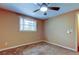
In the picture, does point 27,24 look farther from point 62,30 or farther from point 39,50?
point 62,30

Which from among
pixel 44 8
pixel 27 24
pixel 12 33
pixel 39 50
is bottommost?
pixel 39 50

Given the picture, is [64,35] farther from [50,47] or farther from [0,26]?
[0,26]

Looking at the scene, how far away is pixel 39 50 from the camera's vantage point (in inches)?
53.9

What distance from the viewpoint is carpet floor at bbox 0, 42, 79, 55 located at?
132 centimetres

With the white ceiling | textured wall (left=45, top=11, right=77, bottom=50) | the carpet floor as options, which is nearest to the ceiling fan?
the white ceiling

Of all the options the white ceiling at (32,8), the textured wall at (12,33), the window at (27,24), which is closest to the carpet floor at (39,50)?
the textured wall at (12,33)

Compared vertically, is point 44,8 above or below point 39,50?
above

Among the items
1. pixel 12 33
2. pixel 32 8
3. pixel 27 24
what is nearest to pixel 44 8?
pixel 32 8

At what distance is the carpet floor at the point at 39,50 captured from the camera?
1320 mm

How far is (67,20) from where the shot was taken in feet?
4.49

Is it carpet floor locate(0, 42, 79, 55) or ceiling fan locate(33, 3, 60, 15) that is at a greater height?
ceiling fan locate(33, 3, 60, 15)

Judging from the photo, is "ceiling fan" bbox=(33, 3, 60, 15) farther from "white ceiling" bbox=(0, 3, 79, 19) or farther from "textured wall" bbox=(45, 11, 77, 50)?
"textured wall" bbox=(45, 11, 77, 50)
